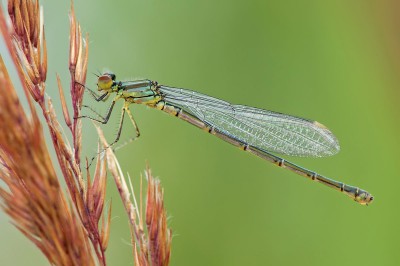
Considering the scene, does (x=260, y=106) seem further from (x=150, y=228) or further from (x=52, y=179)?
(x=52, y=179)

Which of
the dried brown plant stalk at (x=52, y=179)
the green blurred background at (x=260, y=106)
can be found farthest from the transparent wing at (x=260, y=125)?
the dried brown plant stalk at (x=52, y=179)

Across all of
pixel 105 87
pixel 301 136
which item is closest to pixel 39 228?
pixel 105 87

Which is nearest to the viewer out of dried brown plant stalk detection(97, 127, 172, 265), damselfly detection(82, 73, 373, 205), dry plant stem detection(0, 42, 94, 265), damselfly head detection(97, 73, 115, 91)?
dry plant stem detection(0, 42, 94, 265)

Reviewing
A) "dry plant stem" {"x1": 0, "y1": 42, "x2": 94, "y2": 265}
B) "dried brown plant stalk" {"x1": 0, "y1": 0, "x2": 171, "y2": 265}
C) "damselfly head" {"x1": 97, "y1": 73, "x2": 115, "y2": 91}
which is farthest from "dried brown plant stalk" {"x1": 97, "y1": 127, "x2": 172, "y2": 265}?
"damselfly head" {"x1": 97, "y1": 73, "x2": 115, "y2": 91}

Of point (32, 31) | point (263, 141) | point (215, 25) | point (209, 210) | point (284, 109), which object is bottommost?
point (32, 31)

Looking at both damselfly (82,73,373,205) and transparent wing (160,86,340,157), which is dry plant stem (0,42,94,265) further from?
transparent wing (160,86,340,157)

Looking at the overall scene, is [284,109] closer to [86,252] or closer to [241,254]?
[241,254]

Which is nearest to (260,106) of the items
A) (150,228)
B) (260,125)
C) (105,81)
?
(260,125)
